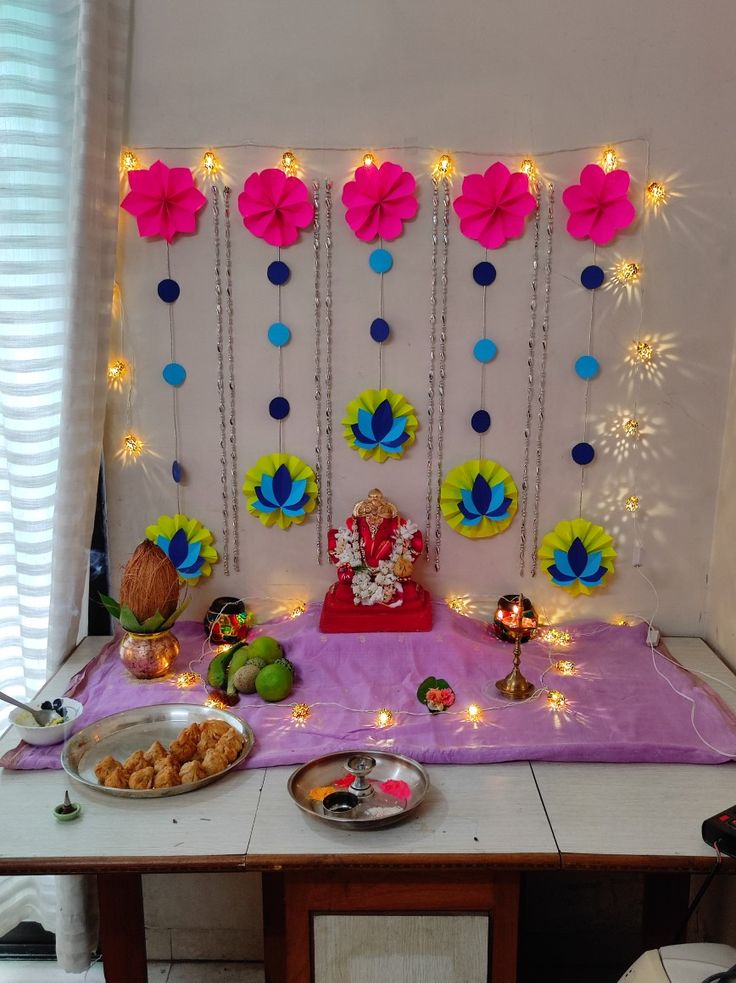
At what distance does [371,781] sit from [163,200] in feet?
4.44

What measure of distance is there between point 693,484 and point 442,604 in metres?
0.68

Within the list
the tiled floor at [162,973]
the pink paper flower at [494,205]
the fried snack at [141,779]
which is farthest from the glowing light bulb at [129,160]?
the tiled floor at [162,973]

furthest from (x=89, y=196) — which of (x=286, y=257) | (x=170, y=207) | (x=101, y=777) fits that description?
(x=101, y=777)

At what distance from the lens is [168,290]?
2.00 meters

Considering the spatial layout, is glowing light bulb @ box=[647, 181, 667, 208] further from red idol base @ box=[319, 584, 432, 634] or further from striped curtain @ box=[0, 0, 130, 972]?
striped curtain @ box=[0, 0, 130, 972]

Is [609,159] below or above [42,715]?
above

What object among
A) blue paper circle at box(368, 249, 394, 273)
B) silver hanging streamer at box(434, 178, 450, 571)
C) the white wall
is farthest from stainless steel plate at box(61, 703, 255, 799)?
Result: blue paper circle at box(368, 249, 394, 273)

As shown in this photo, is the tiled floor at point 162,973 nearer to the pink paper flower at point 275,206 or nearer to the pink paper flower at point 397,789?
the pink paper flower at point 397,789

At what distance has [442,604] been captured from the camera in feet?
6.91

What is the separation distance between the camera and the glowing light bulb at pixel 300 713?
1.71 metres

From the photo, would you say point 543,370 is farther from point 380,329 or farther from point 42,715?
point 42,715

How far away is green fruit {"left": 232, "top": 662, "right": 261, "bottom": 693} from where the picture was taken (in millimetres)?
1795

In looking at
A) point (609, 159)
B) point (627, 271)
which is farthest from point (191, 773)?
point (609, 159)

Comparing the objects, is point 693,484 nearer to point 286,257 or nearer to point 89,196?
point 286,257
